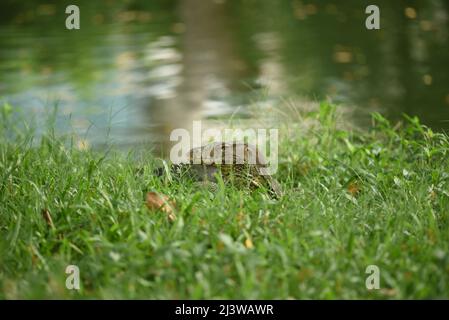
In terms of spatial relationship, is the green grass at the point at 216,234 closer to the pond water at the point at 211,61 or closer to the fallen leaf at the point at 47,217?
the fallen leaf at the point at 47,217

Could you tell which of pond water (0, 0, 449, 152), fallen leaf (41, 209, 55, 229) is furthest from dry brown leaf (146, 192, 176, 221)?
pond water (0, 0, 449, 152)

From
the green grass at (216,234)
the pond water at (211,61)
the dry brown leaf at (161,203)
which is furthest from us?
the pond water at (211,61)

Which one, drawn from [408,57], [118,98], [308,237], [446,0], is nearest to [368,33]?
[408,57]

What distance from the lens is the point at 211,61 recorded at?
8.66 meters

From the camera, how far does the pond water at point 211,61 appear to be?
22.4 feet

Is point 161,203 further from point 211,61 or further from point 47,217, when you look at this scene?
point 211,61

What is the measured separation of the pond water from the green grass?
1373 millimetres

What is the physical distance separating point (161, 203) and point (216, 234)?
44 cm

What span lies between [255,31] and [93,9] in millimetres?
3296

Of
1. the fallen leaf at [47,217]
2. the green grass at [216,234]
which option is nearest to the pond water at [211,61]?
the green grass at [216,234]

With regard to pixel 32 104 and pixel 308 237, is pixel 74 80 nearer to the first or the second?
pixel 32 104

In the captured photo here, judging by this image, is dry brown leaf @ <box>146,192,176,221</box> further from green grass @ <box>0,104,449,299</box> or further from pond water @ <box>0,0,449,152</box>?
pond water @ <box>0,0,449,152</box>

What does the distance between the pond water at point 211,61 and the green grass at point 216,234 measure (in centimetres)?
137

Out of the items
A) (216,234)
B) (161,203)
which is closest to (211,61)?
(161,203)
